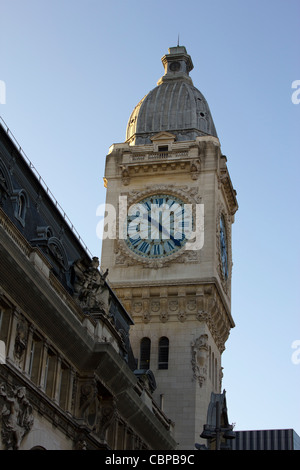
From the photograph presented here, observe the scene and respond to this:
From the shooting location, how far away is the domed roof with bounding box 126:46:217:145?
71562 millimetres

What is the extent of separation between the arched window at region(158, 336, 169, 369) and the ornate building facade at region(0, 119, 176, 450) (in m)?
11.5

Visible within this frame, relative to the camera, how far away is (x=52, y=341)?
127ft

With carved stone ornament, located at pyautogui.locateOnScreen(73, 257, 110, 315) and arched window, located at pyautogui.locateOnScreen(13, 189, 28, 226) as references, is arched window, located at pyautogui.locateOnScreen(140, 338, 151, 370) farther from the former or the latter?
arched window, located at pyautogui.locateOnScreen(13, 189, 28, 226)

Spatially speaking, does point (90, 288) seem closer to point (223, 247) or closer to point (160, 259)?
point (160, 259)

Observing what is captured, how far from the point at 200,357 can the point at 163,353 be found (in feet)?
8.40

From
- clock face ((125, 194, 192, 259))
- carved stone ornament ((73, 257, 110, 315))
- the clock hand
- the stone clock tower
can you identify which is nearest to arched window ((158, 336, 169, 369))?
the stone clock tower

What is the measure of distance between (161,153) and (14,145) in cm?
2935

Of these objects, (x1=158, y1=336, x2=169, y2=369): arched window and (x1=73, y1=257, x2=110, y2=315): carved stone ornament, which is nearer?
(x1=73, y1=257, x2=110, y2=315): carved stone ornament

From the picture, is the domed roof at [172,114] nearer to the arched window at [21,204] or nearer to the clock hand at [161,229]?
the clock hand at [161,229]

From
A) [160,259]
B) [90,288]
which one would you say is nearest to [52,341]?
[90,288]

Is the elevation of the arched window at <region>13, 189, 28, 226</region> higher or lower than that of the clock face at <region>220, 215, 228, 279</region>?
lower

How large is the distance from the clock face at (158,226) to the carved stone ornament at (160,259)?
296mm
